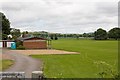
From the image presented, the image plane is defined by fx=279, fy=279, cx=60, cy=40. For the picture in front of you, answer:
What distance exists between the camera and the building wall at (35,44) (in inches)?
2375

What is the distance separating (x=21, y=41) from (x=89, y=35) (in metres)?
116

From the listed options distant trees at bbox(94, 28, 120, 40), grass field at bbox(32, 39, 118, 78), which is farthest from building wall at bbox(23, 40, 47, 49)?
distant trees at bbox(94, 28, 120, 40)

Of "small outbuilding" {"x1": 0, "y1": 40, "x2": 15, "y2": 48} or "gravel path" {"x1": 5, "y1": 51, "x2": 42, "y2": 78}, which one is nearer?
"gravel path" {"x1": 5, "y1": 51, "x2": 42, "y2": 78}

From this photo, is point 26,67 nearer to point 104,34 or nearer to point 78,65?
point 78,65

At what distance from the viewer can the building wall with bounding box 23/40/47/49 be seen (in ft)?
198

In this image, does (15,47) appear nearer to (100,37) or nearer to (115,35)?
(115,35)

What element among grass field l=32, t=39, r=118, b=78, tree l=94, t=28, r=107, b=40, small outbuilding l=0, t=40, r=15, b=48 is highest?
tree l=94, t=28, r=107, b=40

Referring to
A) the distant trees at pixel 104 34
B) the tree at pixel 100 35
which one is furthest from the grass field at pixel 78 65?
the tree at pixel 100 35

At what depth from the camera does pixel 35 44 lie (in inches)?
2377

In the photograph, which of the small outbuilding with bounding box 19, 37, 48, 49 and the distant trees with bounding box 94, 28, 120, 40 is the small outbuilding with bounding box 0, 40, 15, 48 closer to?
the small outbuilding with bounding box 19, 37, 48, 49

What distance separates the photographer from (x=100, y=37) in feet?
501

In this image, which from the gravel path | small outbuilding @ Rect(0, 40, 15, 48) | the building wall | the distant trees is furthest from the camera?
the distant trees

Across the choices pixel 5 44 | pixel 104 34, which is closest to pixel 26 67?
pixel 5 44

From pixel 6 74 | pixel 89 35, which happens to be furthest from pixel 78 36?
pixel 6 74
